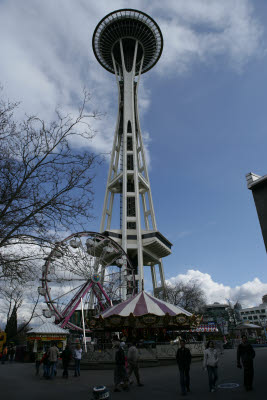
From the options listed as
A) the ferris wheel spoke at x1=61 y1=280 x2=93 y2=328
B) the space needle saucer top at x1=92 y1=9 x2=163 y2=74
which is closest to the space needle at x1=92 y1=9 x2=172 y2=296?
the space needle saucer top at x1=92 y1=9 x2=163 y2=74

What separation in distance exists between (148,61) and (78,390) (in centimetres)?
7242

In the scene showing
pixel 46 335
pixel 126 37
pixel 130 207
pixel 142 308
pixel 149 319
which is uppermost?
pixel 126 37

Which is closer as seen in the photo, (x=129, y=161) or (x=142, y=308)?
(x=142, y=308)

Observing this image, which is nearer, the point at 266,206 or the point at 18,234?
the point at 18,234

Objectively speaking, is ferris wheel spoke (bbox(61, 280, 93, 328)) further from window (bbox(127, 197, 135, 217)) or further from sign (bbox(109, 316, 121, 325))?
window (bbox(127, 197, 135, 217))

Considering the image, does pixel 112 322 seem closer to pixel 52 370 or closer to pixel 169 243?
pixel 52 370

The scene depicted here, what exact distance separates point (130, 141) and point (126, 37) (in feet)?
77.5

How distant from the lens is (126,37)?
205 feet

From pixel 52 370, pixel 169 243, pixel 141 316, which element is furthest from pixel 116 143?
pixel 52 370

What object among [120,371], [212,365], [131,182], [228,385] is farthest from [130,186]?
[212,365]

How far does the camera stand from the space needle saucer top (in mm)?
61022

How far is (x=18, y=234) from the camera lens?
344 inches

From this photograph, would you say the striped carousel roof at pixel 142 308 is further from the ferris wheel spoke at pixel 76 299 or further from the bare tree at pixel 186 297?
the bare tree at pixel 186 297

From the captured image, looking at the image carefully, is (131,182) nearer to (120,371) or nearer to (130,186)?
(130,186)
